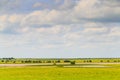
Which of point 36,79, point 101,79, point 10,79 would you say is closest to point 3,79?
point 10,79

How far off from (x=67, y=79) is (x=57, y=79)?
1.53 m

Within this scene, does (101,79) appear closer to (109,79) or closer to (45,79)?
(109,79)

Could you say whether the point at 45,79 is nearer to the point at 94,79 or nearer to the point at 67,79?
the point at 67,79

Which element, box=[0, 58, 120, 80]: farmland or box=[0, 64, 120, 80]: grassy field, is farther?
box=[0, 58, 120, 80]: farmland

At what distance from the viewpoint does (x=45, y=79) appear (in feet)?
152

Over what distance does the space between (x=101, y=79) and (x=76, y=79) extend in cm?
379

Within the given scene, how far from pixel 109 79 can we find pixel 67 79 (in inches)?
250

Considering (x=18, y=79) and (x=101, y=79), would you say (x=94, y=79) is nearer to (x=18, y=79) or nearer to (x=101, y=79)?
(x=101, y=79)

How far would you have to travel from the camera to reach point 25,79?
1843 inches

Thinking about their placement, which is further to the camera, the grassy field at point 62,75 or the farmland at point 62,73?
the farmland at point 62,73

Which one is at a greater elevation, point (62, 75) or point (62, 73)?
point (62, 73)

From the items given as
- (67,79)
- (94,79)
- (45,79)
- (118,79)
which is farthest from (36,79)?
(118,79)

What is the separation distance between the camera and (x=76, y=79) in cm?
4619

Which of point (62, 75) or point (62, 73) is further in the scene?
point (62, 73)
